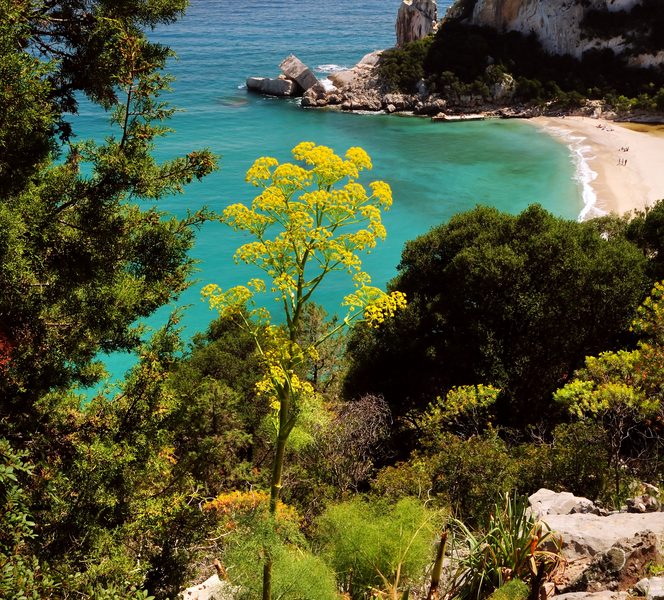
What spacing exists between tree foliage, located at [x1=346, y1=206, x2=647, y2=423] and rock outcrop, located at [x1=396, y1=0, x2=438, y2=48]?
2875 inches

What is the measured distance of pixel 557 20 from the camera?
70.4 m

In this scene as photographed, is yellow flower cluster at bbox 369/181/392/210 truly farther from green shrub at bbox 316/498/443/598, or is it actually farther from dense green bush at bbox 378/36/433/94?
dense green bush at bbox 378/36/433/94

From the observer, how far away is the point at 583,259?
16.4m

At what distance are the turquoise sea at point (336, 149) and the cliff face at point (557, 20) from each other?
18549mm

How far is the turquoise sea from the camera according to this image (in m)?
37.8

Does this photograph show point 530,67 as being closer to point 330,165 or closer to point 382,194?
point 382,194

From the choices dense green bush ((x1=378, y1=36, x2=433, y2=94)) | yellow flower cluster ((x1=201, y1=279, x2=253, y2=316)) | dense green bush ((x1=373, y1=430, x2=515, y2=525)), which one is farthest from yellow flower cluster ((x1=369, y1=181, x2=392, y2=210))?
dense green bush ((x1=378, y1=36, x2=433, y2=94))

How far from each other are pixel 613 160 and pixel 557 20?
32329 mm

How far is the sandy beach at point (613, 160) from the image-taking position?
39375 mm

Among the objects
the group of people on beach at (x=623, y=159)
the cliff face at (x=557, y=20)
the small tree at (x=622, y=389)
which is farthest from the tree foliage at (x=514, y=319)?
the cliff face at (x=557, y=20)

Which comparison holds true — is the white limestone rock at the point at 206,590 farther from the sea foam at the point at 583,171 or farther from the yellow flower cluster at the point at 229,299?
the sea foam at the point at 583,171

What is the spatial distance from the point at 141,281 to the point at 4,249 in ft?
7.14

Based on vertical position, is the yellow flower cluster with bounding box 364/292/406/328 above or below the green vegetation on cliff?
below

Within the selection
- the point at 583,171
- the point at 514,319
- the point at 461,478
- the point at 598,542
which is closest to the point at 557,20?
the point at 583,171
